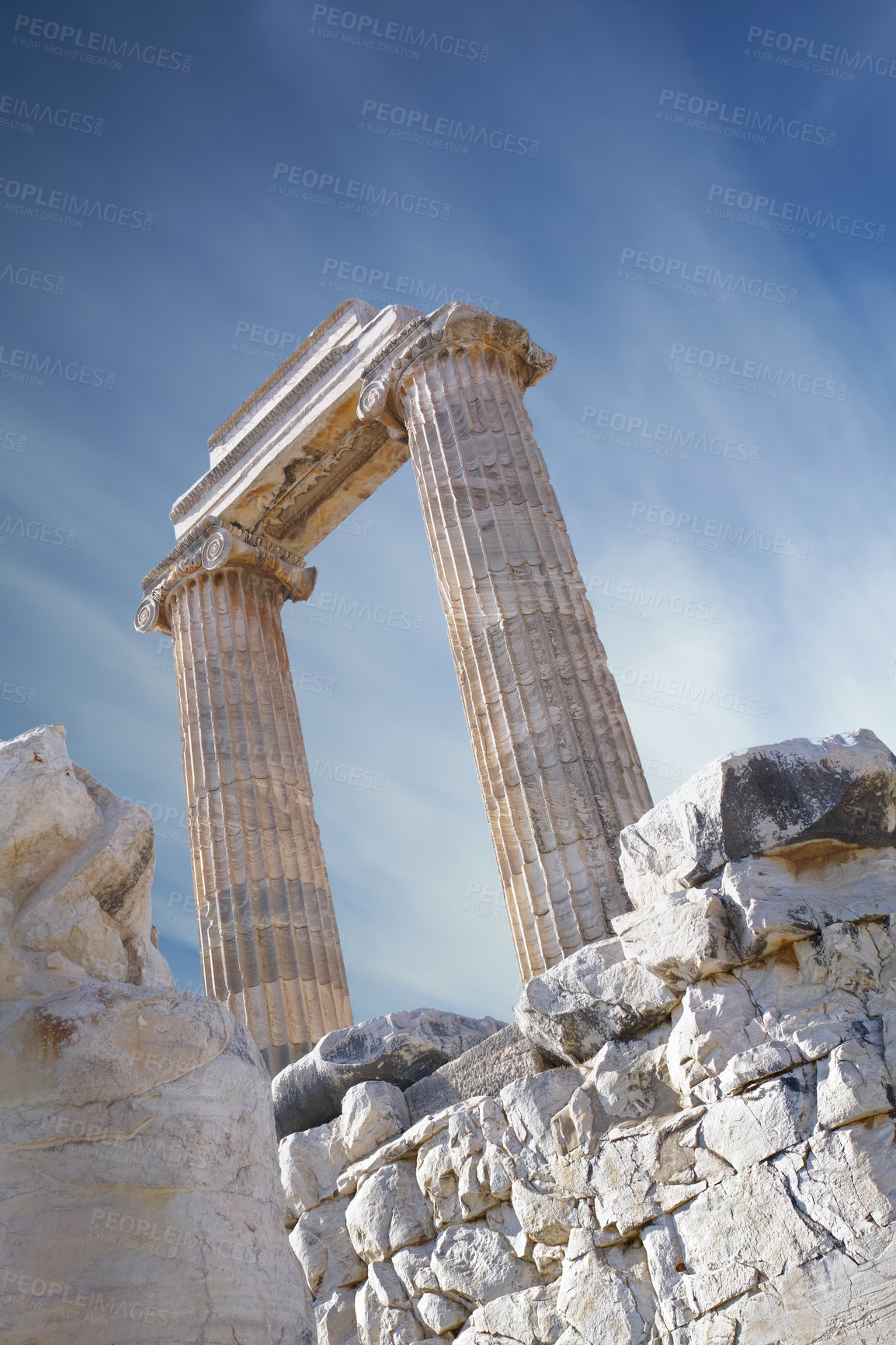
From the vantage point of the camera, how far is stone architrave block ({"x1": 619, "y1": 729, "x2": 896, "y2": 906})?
439cm

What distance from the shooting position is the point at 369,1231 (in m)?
5.26

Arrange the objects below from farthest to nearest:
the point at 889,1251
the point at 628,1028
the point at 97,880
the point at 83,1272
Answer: the point at 628,1028, the point at 889,1251, the point at 97,880, the point at 83,1272

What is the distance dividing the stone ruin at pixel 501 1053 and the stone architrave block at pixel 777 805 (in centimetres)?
1

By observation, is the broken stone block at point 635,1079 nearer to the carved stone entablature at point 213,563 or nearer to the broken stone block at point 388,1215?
the broken stone block at point 388,1215

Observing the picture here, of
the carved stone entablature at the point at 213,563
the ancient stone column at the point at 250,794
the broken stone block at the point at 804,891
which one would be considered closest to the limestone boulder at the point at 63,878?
the broken stone block at the point at 804,891

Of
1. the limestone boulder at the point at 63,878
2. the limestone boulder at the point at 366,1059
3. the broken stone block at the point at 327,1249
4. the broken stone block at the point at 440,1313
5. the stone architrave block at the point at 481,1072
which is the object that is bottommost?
the broken stone block at the point at 440,1313

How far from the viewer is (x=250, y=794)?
1056cm

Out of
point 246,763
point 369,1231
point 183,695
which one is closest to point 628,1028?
point 369,1231

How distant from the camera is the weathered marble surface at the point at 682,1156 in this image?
368 centimetres

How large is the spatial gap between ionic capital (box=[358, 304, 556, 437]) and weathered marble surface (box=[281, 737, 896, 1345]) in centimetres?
615

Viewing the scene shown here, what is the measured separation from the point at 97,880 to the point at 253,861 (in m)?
7.52

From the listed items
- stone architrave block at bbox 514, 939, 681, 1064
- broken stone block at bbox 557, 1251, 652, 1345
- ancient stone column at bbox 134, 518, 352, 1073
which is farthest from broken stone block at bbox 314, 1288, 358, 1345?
ancient stone column at bbox 134, 518, 352, 1073

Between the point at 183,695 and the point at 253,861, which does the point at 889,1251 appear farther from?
the point at 183,695

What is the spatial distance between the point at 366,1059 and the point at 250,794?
4815 millimetres
